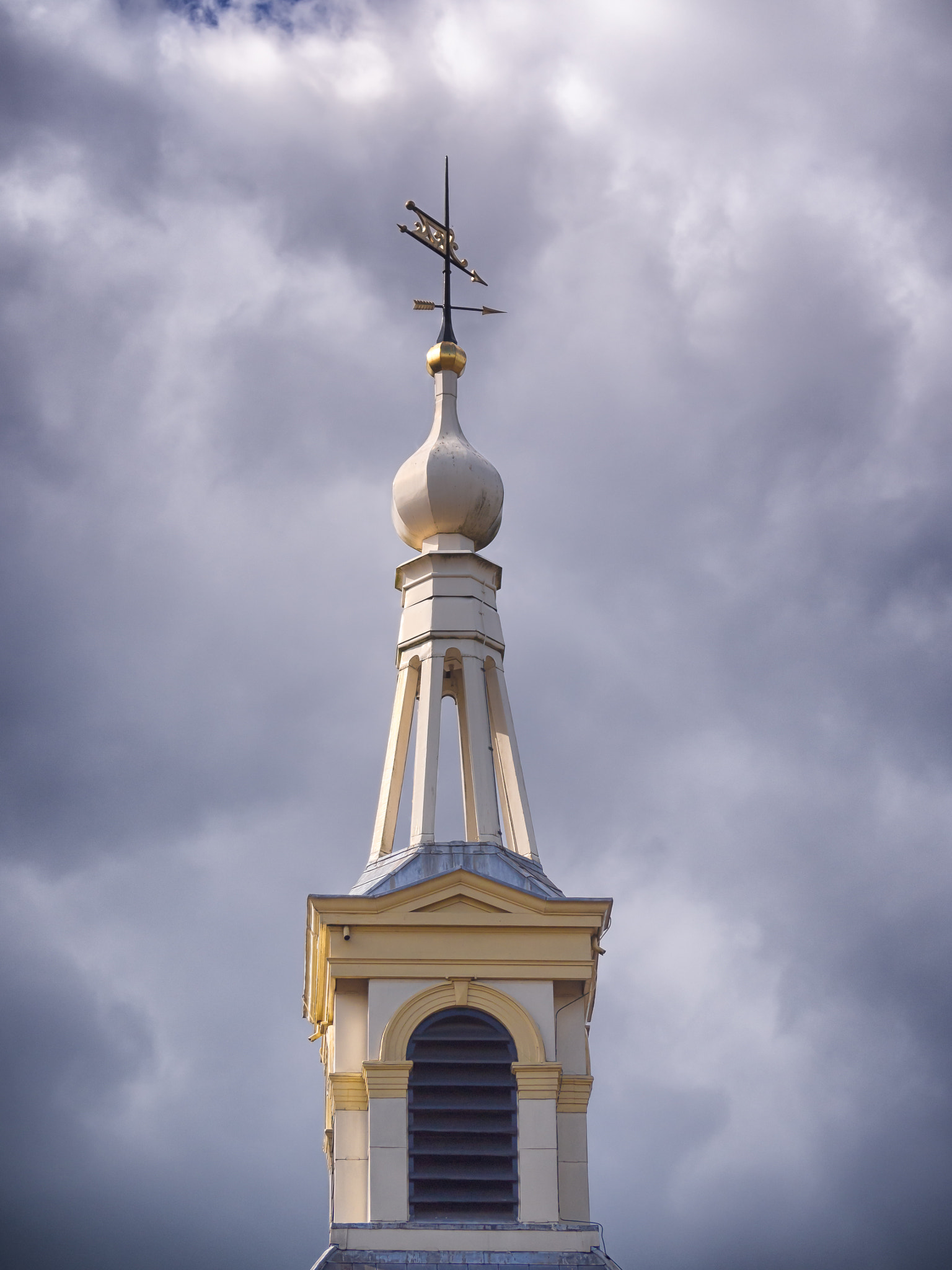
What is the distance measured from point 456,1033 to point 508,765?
610 centimetres

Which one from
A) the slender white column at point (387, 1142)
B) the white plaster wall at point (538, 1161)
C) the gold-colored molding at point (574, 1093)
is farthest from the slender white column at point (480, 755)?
the white plaster wall at point (538, 1161)

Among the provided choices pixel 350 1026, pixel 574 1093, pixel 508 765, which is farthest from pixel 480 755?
pixel 574 1093

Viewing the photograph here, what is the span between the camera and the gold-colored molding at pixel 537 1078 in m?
36.8

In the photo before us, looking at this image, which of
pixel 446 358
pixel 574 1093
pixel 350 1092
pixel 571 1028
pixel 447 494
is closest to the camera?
pixel 350 1092

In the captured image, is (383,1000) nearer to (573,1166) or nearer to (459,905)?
(459,905)

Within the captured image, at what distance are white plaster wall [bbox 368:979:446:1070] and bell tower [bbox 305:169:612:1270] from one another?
3 cm

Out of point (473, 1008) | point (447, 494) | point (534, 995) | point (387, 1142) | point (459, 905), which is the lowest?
point (387, 1142)

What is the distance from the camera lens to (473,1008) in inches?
A: 1470

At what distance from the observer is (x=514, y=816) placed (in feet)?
135

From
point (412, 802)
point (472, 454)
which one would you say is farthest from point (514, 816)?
point (472, 454)

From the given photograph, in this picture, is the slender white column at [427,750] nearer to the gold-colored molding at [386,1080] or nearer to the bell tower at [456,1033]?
the bell tower at [456,1033]

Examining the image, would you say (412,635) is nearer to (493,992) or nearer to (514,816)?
(514,816)

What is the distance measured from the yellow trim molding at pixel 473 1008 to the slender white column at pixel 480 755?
3.66 metres

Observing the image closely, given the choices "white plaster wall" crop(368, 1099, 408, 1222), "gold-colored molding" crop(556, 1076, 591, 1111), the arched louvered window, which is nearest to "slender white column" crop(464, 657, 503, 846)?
the arched louvered window
